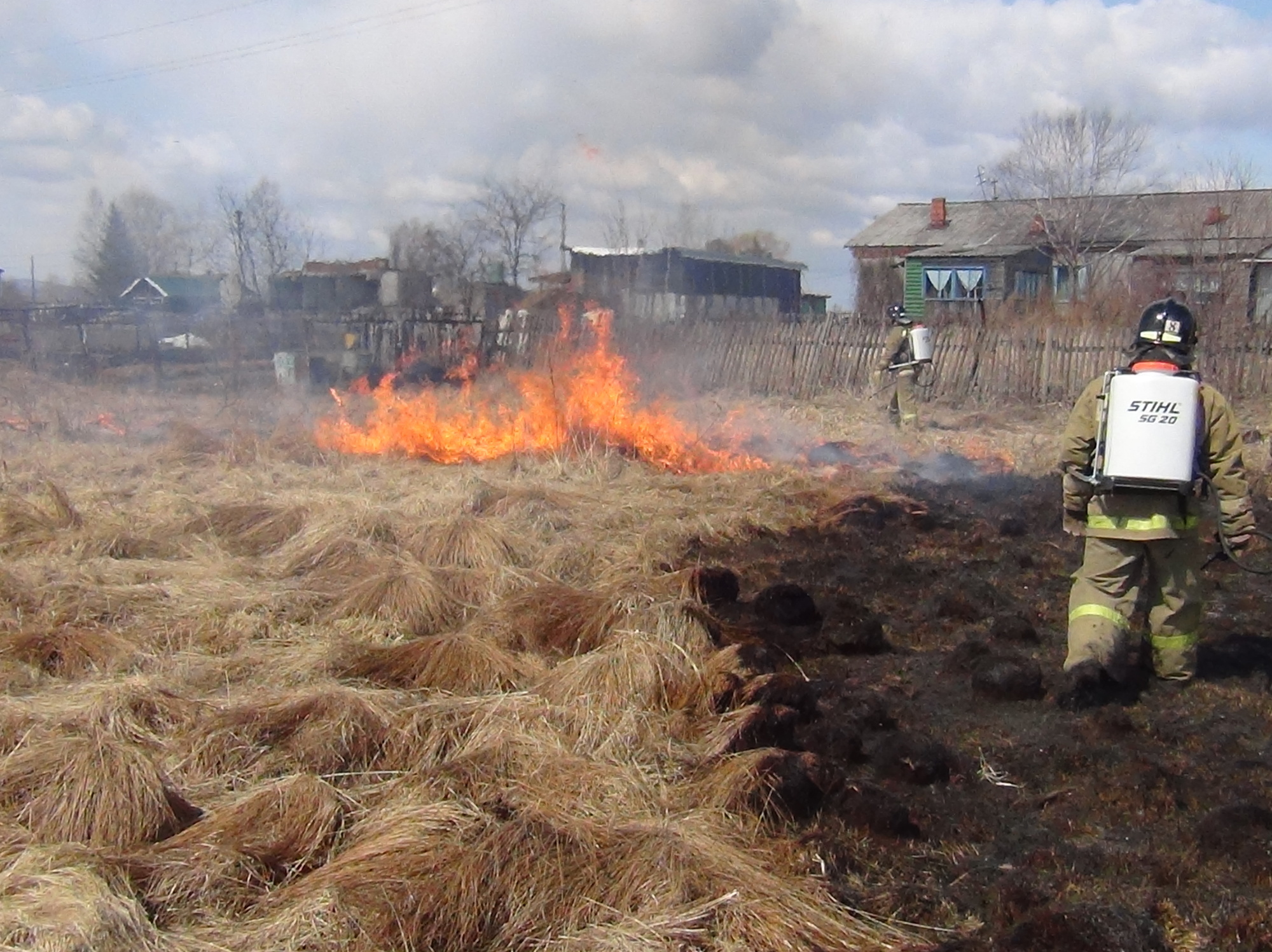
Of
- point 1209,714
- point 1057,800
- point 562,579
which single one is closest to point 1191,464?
point 1209,714

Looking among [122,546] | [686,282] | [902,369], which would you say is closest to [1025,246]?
[686,282]

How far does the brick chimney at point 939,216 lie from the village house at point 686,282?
15.2 feet

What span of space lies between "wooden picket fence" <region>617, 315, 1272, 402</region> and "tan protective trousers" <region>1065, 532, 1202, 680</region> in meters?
11.1

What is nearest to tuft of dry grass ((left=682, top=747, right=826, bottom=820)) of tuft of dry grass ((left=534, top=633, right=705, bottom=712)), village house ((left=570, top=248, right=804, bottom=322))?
tuft of dry grass ((left=534, top=633, right=705, bottom=712))

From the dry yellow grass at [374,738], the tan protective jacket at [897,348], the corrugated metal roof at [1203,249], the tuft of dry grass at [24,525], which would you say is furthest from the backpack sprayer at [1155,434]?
the corrugated metal roof at [1203,249]

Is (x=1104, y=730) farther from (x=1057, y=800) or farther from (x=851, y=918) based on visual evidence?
(x=851, y=918)

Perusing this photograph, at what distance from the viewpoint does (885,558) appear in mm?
7086

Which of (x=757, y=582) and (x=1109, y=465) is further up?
(x=1109, y=465)

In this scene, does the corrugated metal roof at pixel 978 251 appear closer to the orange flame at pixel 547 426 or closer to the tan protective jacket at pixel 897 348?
the tan protective jacket at pixel 897 348

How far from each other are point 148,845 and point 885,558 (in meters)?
5.05

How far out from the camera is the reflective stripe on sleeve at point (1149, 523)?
14.9ft

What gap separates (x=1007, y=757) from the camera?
158 inches

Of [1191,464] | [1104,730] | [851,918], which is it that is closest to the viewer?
[851,918]

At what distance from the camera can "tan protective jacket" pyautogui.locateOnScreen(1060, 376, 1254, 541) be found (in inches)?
179
